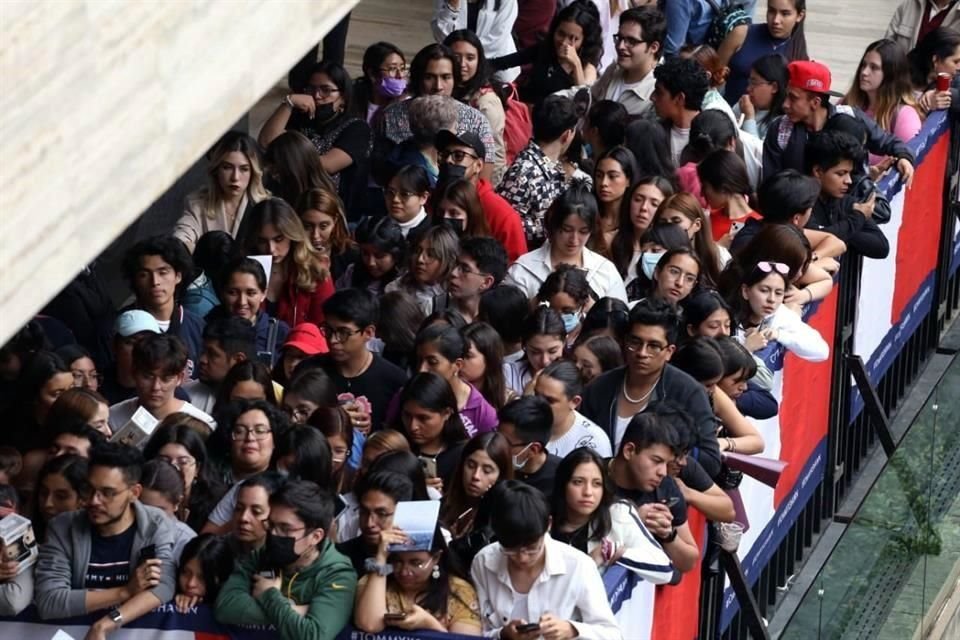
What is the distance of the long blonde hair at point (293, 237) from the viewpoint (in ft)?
37.9

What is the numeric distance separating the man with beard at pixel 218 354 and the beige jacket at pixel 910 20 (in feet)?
21.9

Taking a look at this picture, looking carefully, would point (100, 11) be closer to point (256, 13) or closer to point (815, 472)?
point (256, 13)

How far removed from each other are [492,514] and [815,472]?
13.1 feet

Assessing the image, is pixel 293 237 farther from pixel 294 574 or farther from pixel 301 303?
pixel 294 574

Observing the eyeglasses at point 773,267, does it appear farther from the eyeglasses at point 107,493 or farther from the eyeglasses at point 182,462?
the eyeglasses at point 107,493

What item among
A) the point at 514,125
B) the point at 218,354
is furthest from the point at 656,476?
the point at 514,125

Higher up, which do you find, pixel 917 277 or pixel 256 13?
pixel 256 13

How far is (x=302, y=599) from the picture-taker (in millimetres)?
8602

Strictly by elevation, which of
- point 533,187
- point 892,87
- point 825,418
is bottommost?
point 825,418

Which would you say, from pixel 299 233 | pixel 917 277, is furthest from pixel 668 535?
pixel 917 277

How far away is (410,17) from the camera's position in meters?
19.9

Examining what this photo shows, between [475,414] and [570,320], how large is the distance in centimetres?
106

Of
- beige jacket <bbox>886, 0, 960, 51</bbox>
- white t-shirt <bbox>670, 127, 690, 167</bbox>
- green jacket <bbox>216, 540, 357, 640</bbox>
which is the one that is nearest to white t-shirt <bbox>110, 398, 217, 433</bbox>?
green jacket <bbox>216, 540, 357, 640</bbox>

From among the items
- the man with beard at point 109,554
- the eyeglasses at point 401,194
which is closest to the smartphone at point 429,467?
the man with beard at point 109,554
